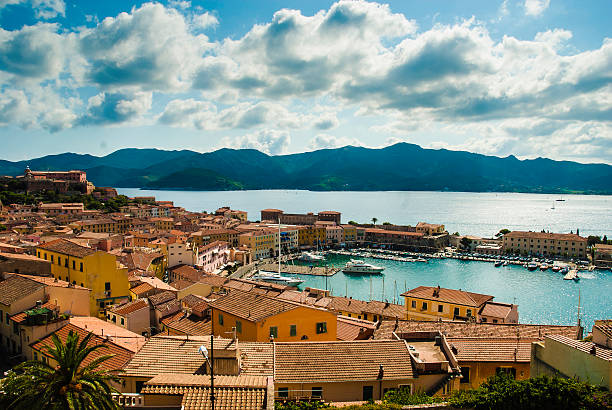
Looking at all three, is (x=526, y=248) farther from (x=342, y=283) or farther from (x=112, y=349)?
(x=112, y=349)

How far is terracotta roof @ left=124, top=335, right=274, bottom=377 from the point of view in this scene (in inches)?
417

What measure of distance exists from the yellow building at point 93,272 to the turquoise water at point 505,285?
3809 cm

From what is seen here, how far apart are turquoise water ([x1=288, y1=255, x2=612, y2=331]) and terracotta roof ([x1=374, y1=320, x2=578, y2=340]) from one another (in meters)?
32.2

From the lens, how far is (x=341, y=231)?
105 meters

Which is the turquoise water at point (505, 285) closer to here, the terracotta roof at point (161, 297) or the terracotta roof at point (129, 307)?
the terracotta roof at point (161, 297)

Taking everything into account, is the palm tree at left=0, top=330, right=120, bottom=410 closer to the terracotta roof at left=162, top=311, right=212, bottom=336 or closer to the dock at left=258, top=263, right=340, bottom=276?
the terracotta roof at left=162, top=311, right=212, bottom=336

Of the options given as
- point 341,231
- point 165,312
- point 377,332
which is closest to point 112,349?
point 165,312

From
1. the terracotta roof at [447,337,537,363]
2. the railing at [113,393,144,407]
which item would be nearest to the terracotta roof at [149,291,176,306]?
the railing at [113,393,144,407]

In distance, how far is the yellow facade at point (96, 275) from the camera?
2464 cm

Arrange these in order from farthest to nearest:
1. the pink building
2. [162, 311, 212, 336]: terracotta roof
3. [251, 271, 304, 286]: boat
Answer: [251, 271, 304, 286]: boat < the pink building < [162, 311, 212, 336]: terracotta roof

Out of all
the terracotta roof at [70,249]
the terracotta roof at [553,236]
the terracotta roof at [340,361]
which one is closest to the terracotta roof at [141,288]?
the terracotta roof at [70,249]

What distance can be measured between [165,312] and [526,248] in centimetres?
9085

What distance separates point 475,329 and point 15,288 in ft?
70.6

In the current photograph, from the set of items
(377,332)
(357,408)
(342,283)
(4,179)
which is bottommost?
(342,283)
